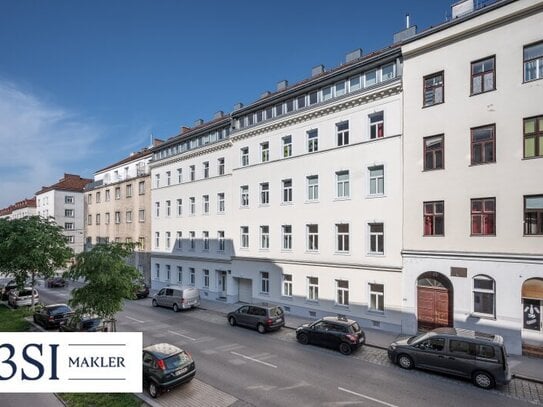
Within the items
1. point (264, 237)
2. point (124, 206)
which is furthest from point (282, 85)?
point (124, 206)

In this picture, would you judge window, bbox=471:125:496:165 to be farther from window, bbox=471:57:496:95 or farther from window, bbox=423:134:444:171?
window, bbox=471:57:496:95

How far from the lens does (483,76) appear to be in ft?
55.7

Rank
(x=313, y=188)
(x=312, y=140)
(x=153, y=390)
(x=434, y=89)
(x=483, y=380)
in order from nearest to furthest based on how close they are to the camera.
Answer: (x=153, y=390), (x=483, y=380), (x=434, y=89), (x=313, y=188), (x=312, y=140)

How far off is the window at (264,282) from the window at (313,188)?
7054 millimetres

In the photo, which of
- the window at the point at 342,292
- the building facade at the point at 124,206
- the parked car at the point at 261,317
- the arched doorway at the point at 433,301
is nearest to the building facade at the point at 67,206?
the building facade at the point at 124,206

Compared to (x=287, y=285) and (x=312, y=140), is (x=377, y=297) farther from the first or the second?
(x=312, y=140)

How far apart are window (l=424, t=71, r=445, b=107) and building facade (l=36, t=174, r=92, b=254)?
215 ft

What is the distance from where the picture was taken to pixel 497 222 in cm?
1616

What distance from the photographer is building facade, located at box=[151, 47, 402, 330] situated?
19.9 m

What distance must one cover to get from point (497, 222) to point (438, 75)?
27.7 ft

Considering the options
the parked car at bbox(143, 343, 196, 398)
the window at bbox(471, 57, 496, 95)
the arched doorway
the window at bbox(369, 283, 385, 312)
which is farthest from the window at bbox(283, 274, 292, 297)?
the window at bbox(471, 57, 496, 95)

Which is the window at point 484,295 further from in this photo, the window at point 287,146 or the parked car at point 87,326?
the parked car at point 87,326

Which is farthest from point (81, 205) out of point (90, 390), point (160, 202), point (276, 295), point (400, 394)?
point (400, 394)

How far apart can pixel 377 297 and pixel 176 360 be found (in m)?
12.5
